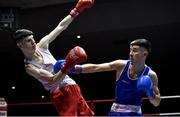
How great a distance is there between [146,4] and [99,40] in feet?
7.23

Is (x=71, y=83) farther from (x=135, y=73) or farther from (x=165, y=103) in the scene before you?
(x=165, y=103)

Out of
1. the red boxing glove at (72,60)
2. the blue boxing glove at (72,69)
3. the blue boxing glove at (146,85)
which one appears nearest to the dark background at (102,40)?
the blue boxing glove at (72,69)

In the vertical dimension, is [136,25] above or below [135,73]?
above

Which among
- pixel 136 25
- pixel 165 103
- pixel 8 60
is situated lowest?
Answer: pixel 165 103

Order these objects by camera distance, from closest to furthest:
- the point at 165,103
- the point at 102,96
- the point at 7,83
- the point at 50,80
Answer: the point at 50,80, the point at 165,103, the point at 102,96, the point at 7,83

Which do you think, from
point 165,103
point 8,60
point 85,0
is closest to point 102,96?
point 165,103

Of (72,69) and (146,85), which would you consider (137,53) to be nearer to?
(146,85)

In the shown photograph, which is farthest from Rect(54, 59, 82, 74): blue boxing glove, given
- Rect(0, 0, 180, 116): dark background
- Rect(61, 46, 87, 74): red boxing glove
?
Rect(0, 0, 180, 116): dark background

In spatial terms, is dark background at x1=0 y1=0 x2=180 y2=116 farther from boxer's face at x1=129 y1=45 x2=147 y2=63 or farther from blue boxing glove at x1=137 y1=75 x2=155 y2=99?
blue boxing glove at x1=137 y1=75 x2=155 y2=99

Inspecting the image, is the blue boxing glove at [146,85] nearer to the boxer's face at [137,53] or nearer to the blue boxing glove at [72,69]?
the boxer's face at [137,53]

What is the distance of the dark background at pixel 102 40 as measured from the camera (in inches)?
319

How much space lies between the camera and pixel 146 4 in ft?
26.1

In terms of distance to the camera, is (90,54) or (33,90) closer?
(90,54)

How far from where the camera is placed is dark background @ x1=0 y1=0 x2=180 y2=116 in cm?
809
